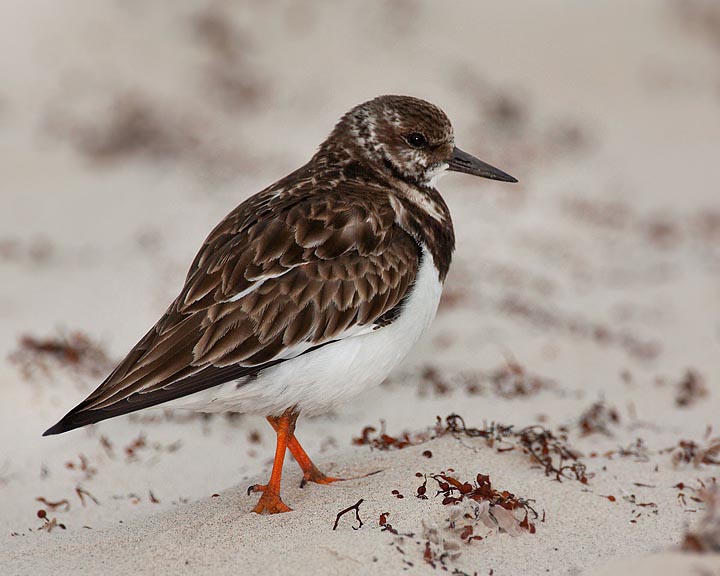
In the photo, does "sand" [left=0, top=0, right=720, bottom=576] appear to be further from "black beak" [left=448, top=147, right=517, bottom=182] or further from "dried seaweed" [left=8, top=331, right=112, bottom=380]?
"black beak" [left=448, top=147, right=517, bottom=182]

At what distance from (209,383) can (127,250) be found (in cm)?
547

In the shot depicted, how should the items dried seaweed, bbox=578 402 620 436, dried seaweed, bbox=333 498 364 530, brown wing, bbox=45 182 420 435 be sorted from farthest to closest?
dried seaweed, bbox=578 402 620 436 → brown wing, bbox=45 182 420 435 → dried seaweed, bbox=333 498 364 530

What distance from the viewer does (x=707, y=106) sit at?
42.9ft

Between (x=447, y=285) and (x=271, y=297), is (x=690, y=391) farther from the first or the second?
(x=271, y=297)

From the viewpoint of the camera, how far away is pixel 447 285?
8.18 metres

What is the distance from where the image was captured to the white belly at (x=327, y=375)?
395 centimetres

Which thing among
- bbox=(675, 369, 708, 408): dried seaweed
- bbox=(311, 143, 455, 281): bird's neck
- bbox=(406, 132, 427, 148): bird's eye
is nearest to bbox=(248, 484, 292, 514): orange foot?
bbox=(311, 143, 455, 281): bird's neck

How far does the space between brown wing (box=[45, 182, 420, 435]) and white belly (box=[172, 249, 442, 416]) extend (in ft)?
0.17

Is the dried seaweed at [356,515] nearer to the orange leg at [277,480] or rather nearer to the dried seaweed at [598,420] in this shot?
the orange leg at [277,480]

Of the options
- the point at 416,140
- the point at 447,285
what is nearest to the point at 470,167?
the point at 416,140

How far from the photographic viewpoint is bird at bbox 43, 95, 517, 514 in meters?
3.88

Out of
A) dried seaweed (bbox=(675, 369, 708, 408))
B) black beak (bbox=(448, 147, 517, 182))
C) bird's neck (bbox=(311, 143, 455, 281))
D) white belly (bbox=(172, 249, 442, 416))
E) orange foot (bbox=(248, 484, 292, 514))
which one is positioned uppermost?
black beak (bbox=(448, 147, 517, 182))

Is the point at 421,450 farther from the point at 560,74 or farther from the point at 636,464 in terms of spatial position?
the point at 560,74

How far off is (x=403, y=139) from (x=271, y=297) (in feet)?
3.78
